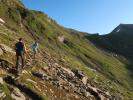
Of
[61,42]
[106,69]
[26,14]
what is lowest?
[106,69]

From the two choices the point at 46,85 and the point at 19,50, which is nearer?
the point at 19,50

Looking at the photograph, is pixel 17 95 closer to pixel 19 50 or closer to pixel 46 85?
pixel 19 50

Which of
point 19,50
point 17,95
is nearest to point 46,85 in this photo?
point 19,50

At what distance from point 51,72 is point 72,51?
108 metres

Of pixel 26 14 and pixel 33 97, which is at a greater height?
pixel 26 14

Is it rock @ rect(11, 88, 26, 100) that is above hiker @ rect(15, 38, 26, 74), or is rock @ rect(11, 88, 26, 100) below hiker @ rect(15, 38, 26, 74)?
below

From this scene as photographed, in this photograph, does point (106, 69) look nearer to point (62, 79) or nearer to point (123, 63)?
point (123, 63)

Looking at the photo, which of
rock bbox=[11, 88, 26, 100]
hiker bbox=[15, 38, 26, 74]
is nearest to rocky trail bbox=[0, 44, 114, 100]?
rock bbox=[11, 88, 26, 100]

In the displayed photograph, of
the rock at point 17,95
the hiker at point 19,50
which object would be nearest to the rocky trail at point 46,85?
the rock at point 17,95

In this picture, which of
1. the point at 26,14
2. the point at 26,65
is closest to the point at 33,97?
the point at 26,65

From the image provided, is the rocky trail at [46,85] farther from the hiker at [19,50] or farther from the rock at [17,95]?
the hiker at [19,50]

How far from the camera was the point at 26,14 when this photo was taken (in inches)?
5719

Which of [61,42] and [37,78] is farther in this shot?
[61,42]

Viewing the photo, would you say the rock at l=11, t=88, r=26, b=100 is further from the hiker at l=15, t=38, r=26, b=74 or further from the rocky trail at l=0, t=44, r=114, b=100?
the hiker at l=15, t=38, r=26, b=74
